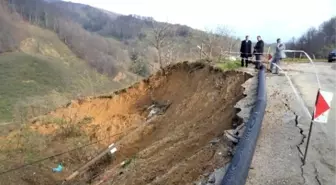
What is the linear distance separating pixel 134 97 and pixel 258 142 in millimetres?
14756

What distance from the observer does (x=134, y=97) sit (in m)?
21.9

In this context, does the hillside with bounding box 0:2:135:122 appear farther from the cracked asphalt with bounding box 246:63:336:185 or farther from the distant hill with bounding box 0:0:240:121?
the cracked asphalt with bounding box 246:63:336:185

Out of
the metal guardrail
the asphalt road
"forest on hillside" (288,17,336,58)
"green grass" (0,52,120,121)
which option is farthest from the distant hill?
the metal guardrail

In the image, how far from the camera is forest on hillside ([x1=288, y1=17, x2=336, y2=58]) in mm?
57969

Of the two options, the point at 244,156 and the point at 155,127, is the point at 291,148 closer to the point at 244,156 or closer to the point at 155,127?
the point at 244,156

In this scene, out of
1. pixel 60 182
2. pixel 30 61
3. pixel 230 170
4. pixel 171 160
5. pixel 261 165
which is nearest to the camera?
pixel 230 170

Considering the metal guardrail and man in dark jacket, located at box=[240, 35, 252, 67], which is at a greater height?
man in dark jacket, located at box=[240, 35, 252, 67]

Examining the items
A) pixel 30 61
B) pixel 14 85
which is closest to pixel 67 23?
pixel 30 61

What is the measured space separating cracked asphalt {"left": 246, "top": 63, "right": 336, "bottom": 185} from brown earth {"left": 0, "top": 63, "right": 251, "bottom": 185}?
33.2 inches

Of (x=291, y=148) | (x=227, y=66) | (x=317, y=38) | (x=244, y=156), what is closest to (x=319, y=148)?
(x=291, y=148)

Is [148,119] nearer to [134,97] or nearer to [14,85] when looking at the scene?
[134,97]

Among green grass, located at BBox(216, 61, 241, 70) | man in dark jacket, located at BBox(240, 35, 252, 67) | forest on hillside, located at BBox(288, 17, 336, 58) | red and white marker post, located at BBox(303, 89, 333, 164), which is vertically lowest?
red and white marker post, located at BBox(303, 89, 333, 164)

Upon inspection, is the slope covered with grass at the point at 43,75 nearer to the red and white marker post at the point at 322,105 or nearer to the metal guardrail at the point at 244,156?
the metal guardrail at the point at 244,156

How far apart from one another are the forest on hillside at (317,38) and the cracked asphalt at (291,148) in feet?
160
